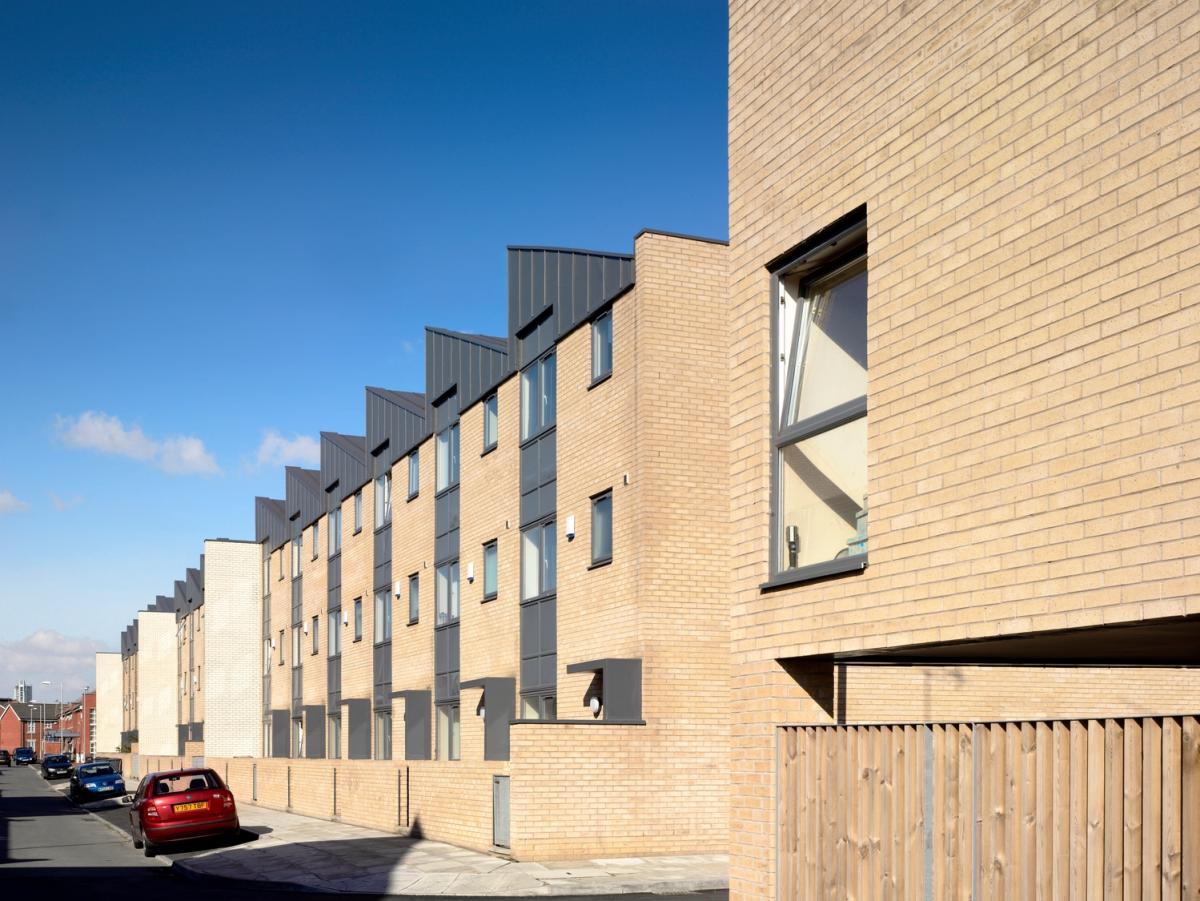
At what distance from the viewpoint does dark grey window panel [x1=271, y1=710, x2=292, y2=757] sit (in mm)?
47219

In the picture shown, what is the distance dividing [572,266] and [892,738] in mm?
17274

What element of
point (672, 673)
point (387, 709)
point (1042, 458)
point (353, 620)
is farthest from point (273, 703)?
point (1042, 458)

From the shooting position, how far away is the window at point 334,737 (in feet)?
133

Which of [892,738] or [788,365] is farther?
[788,365]

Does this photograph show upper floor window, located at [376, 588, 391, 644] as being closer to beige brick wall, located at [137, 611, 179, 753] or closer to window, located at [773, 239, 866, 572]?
window, located at [773, 239, 866, 572]

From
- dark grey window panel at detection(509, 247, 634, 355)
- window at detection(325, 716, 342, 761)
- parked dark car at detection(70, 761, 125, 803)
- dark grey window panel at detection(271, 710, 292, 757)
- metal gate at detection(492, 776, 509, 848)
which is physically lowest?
parked dark car at detection(70, 761, 125, 803)

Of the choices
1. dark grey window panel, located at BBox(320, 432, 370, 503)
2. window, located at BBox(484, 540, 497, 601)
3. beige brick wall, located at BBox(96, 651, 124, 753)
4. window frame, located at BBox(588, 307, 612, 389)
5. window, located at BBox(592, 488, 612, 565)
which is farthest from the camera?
beige brick wall, located at BBox(96, 651, 124, 753)

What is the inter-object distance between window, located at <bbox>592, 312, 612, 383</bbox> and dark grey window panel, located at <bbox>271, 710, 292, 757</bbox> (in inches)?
1102

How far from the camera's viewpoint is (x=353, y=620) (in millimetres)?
39031

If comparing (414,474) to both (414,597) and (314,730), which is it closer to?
(414,597)

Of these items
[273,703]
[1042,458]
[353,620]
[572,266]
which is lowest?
[273,703]

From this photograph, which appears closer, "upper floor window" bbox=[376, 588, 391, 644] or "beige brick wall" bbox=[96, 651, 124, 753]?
"upper floor window" bbox=[376, 588, 391, 644]

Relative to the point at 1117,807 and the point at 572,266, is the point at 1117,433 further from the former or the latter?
the point at 572,266


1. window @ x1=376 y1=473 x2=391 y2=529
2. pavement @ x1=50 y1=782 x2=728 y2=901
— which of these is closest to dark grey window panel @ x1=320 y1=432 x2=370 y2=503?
window @ x1=376 y1=473 x2=391 y2=529
